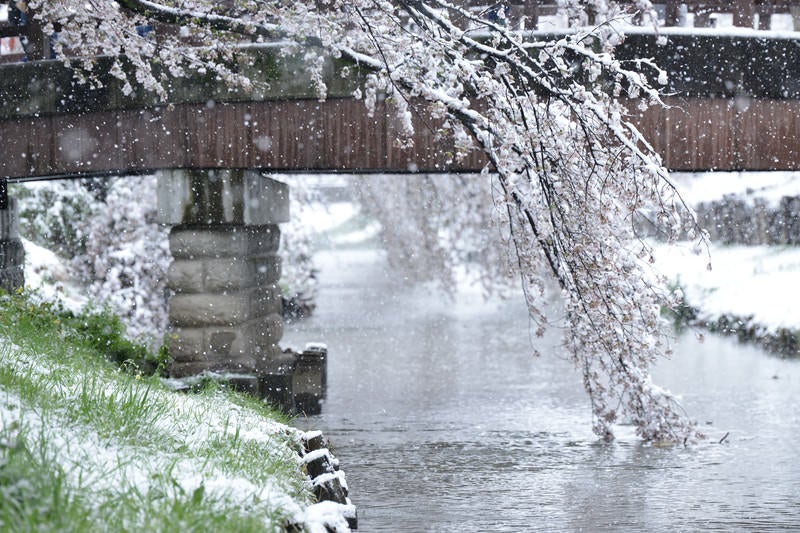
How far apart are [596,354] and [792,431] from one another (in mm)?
3795

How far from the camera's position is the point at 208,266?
11.7 metres

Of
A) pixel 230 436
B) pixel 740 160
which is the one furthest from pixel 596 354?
pixel 230 436

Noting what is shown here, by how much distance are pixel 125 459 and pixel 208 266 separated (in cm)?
678

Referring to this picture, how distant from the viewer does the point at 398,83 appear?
834cm

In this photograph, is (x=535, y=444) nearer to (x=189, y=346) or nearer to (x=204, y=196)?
(x=189, y=346)

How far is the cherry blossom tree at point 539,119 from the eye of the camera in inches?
311

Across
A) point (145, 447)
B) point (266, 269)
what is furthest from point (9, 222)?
point (145, 447)

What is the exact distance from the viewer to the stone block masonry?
1325 centimetres

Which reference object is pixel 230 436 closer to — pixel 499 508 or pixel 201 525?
pixel 201 525

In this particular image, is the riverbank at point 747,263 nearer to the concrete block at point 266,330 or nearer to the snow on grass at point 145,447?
the concrete block at point 266,330

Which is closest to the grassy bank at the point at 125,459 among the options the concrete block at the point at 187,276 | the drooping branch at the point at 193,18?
the drooping branch at the point at 193,18

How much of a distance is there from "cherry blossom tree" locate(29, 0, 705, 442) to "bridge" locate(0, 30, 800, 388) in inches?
28.9

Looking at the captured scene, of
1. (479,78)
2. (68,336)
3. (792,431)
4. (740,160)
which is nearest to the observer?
(479,78)

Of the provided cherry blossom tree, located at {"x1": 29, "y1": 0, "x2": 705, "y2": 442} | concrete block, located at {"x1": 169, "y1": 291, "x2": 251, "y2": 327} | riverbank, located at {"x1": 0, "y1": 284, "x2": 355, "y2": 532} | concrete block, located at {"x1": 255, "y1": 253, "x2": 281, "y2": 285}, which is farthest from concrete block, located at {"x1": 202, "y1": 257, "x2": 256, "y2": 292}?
riverbank, located at {"x1": 0, "y1": 284, "x2": 355, "y2": 532}
